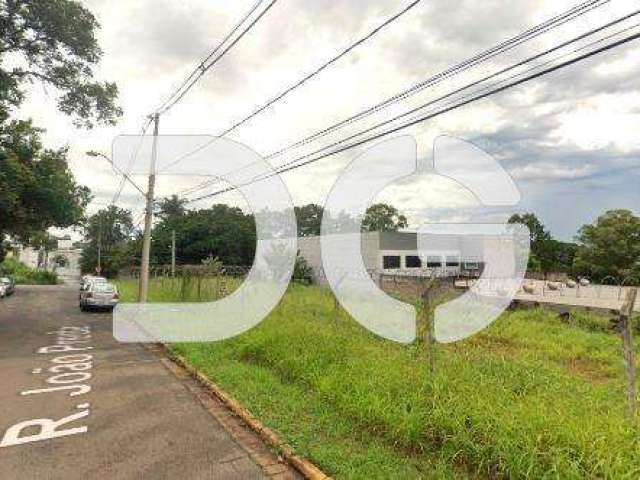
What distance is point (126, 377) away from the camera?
859 centimetres

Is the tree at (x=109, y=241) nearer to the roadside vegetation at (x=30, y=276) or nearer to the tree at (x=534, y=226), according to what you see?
the roadside vegetation at (x=30, y=276)

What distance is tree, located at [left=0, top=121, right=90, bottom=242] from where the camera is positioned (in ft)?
47.9

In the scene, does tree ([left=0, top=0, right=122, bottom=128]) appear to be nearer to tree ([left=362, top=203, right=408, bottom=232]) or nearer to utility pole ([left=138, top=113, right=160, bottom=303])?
utility pole ([left=138, top=113, right=160, bottom=303])

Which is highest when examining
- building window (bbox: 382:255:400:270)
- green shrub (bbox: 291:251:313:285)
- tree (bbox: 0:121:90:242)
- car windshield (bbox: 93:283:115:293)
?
tree (bbox: 0:121:90:242)

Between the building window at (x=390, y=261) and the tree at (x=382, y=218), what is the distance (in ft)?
92.2

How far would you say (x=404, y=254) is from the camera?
140ft

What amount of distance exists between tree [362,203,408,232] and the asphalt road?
201 ft

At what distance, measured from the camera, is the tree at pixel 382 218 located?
7088cm

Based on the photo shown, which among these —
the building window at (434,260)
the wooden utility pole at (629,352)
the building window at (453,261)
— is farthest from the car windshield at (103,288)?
the building window at (453,261)

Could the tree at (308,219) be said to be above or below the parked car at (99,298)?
above

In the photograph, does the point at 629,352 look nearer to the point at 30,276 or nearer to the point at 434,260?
the point at 434,260

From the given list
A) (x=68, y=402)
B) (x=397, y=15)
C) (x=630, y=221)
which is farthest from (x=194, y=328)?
(x=630, y=221)

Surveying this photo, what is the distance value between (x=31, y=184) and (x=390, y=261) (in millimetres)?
30367

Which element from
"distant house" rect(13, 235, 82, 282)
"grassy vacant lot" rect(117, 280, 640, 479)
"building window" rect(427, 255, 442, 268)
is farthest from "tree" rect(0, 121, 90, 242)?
"distant house" rect(13, 235, 82, 282)
